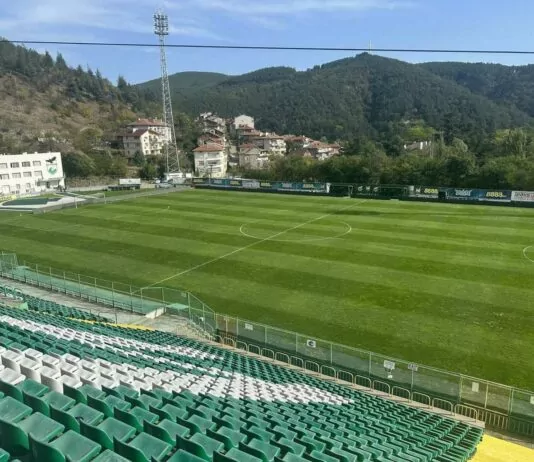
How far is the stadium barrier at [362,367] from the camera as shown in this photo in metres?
13.3

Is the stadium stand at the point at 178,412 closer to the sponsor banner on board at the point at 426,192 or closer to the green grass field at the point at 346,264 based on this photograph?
the green grass field at the point at 346,264

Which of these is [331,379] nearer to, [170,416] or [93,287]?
[170,416]

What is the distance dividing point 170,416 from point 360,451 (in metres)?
2.71

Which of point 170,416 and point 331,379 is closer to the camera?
point 170,416

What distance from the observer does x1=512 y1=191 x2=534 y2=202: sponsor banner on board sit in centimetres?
4825

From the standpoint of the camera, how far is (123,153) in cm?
12900

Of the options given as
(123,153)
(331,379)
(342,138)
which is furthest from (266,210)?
(342,138)

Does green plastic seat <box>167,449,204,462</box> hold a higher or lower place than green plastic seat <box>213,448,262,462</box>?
higher

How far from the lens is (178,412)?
19.6 ft

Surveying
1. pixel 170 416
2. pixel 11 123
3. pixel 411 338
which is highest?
pixel 11 123

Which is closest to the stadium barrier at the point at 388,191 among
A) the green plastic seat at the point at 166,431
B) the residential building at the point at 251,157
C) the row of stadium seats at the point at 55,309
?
the row of stadium seats at the point at 55,309

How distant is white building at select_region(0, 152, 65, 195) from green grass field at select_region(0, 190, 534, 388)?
88.3 feet

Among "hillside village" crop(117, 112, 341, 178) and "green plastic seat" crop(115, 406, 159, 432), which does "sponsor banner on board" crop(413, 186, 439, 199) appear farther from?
"hillside village" crop(117, 112, 341, 178)

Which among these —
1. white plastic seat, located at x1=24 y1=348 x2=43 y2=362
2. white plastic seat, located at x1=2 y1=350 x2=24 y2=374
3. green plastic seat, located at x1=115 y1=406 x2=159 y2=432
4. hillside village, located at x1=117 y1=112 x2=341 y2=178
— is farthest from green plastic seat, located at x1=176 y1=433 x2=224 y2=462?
hillside village, located at x1=117 y1=112 x2=341 y2=178
